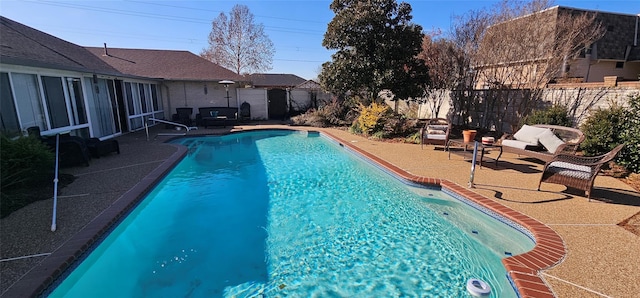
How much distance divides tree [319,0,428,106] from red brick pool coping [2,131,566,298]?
7179 mm

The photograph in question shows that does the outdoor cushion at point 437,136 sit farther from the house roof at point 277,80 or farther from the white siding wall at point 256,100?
the house roof at point 277,80

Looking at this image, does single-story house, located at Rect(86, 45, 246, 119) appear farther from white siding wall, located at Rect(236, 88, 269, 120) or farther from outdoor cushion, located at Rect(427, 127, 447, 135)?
outdoor cushion, located at Rect(427, 127, 447, 135)

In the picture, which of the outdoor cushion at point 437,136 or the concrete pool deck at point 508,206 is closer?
the concrete pool deck at point 508,206

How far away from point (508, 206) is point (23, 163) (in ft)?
25.4

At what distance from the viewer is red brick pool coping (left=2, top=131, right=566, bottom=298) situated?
2.57m

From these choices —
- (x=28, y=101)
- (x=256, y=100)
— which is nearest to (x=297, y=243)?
(x=28, y=101)

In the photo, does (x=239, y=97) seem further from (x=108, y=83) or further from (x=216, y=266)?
(x=216, y=266)

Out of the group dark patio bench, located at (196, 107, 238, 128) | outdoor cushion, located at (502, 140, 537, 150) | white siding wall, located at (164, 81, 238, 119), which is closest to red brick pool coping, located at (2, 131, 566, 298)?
outdoor cushion, located at (502, 140, 537, 150)

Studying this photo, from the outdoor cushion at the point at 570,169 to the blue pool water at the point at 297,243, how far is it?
1474 millimetres

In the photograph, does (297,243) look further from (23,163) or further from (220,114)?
(220,114)

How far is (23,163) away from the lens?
4758mm

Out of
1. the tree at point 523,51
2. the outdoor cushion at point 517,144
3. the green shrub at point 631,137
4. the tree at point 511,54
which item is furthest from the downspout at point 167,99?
the green shrub at point 631,137

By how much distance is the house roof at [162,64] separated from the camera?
14680mm

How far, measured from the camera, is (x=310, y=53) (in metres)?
33.1
